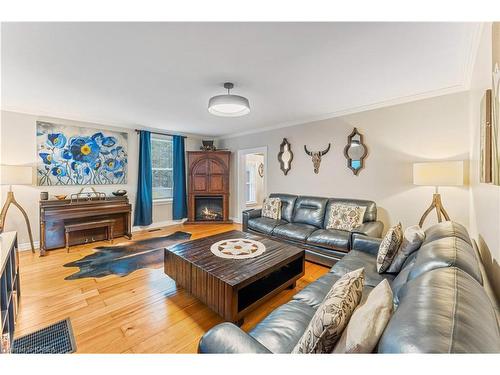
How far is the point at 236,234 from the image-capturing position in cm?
297

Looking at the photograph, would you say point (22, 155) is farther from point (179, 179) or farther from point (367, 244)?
point (367, 244)

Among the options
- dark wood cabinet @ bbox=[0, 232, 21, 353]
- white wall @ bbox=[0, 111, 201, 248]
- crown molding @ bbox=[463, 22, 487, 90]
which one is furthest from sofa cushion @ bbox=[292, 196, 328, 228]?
white wall @ bbox=[0, 111, 201, 248]

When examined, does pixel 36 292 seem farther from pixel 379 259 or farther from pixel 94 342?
pixel 379 259

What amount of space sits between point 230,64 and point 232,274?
75.2 inches

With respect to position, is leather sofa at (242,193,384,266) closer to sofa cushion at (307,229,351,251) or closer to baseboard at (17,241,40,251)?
sofa cushion at (307,229,351,251)

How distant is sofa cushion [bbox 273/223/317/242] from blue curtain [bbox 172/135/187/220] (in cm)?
293

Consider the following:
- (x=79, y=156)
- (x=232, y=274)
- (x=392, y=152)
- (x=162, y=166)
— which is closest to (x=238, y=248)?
(x=232, y=274)

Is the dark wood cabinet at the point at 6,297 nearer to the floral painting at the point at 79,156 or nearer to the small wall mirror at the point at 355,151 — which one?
the floral painting at the point at 79,156

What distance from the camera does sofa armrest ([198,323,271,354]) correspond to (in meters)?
0.92

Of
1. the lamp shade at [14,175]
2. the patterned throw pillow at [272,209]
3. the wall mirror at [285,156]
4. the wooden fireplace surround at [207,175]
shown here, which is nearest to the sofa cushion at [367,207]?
the patterned throw pillow at [272,209]

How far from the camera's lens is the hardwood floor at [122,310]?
1627 mm

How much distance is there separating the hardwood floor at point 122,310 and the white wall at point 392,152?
1.56 meters

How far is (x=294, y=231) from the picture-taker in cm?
328
